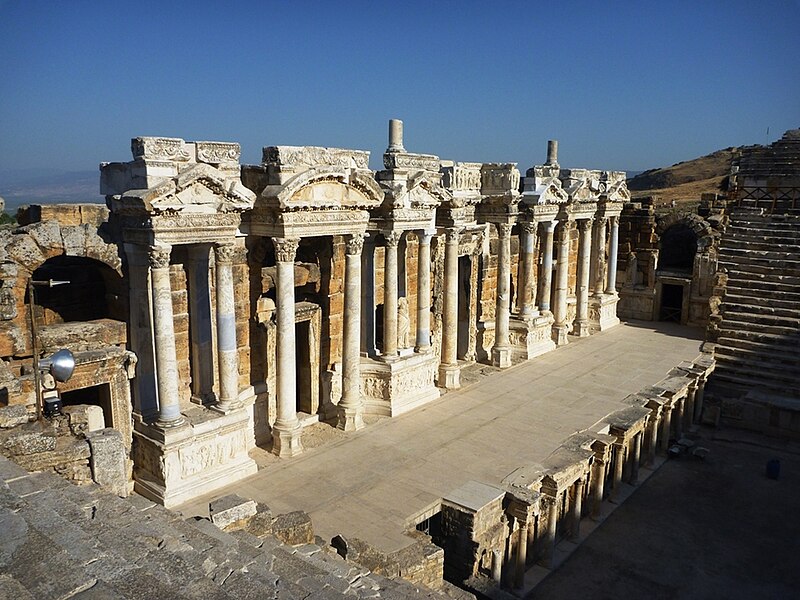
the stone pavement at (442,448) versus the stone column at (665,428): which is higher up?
the stone pavement at (442,448)

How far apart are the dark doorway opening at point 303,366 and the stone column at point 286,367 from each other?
1818mm

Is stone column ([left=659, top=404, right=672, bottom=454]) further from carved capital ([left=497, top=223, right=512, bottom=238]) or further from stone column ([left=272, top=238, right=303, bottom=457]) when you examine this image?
stone column ([left=272, top=238, right=303, bottom=457])

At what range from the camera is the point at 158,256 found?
1164 centimetres

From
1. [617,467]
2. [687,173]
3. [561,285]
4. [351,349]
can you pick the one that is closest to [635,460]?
[617,467]

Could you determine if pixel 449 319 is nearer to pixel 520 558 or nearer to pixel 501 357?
pixel 501 357

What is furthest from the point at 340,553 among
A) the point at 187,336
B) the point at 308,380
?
the point at 308,380

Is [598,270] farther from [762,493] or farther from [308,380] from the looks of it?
[308,380]

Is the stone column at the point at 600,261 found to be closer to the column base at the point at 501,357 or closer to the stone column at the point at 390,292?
the column base at the point at 501,357

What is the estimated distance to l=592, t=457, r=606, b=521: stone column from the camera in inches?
587

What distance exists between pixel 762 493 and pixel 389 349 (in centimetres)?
960

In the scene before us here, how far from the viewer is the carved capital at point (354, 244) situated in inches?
596

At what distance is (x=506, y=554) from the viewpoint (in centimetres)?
Result: 1262

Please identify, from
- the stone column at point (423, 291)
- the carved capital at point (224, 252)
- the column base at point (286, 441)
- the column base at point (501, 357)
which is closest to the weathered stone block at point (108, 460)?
the carved capital at point (224, 252)

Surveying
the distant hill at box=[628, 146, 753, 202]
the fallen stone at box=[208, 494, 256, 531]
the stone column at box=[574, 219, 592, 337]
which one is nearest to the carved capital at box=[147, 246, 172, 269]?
the fallen stone at box=[208, 494, 256, 531]
